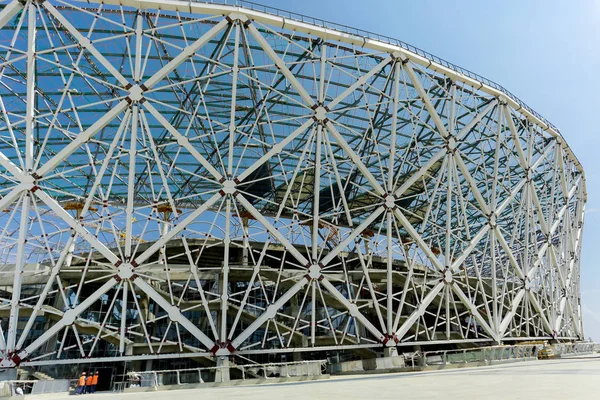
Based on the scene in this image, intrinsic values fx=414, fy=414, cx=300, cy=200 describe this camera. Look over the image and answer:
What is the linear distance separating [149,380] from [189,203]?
29728mm

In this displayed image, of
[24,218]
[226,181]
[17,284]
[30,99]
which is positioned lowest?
[17,284]

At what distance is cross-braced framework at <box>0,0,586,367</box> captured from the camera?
1872 cm

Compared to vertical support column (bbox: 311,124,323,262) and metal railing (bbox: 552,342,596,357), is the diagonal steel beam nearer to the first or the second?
vertical support column (bbox: 311,124,323,262)

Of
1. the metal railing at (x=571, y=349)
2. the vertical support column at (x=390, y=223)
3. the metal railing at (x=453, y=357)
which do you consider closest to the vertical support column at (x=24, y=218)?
the metal railing at (x=453, y=357)

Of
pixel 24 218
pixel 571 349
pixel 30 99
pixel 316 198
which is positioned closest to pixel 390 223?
pixel 316 198

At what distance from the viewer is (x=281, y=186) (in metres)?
37.0

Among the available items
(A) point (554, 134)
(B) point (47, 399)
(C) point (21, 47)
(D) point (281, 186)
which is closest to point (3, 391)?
(B) point (47, 399)

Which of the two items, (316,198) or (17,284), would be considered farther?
(316,198)

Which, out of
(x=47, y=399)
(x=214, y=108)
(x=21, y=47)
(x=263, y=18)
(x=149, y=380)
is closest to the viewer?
(x=47, y=399)

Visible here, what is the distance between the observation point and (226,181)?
19656 mm

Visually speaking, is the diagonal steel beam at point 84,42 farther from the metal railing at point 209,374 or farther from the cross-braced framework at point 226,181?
the metal railing at point 209,374

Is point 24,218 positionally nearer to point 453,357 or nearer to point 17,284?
point 17,284

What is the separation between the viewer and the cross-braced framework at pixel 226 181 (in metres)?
18.7

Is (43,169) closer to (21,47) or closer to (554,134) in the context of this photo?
(21,47)
